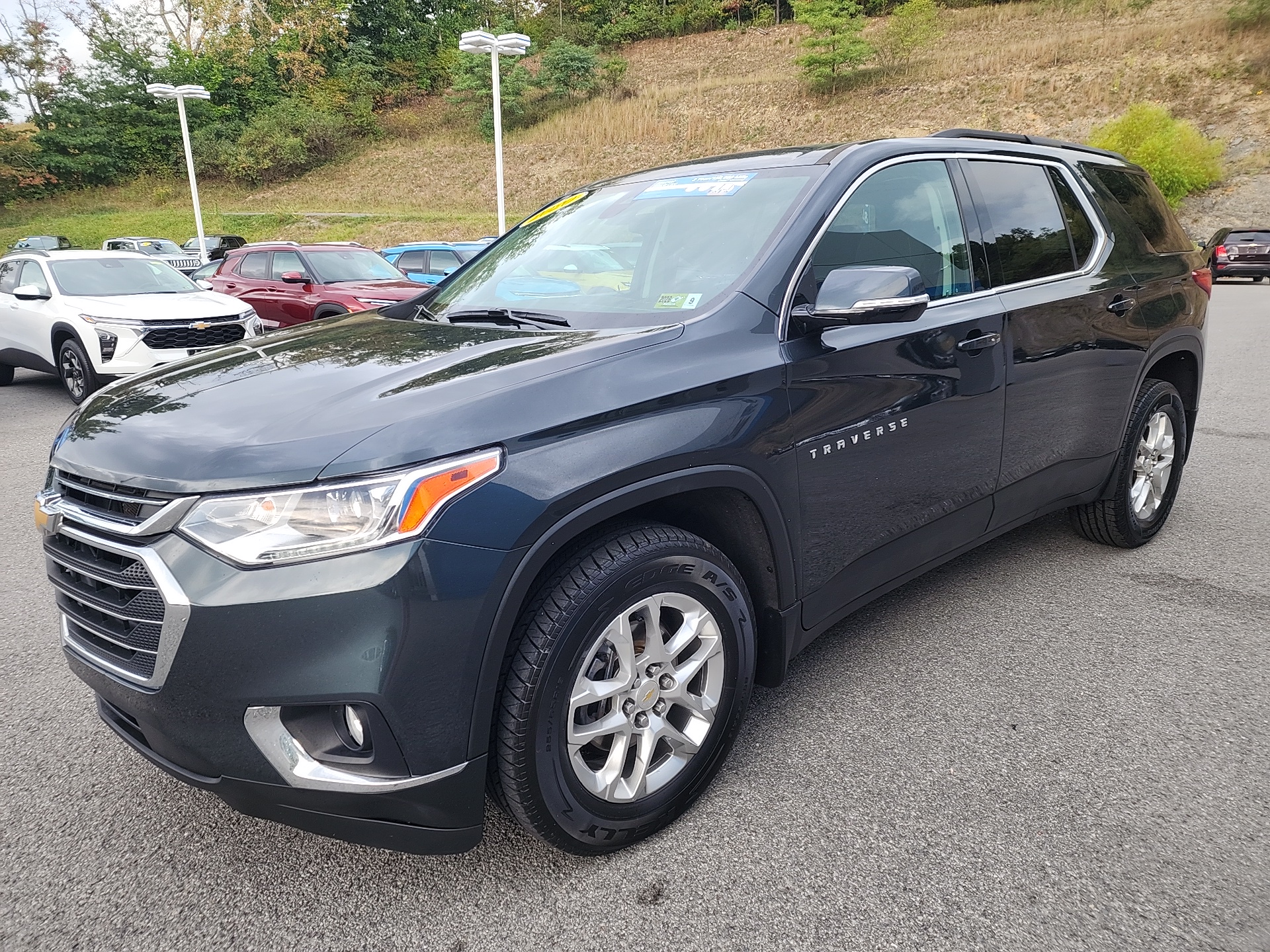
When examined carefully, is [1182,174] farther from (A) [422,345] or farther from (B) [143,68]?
(B) [143,68]

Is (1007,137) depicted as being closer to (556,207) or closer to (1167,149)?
(556,207)

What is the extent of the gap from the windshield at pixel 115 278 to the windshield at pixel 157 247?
17.8 meters

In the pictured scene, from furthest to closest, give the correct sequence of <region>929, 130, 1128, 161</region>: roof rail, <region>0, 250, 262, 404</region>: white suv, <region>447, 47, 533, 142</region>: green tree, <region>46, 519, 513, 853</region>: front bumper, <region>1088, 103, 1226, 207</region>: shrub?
<region>447, 47, 533, 142</region>: green tree, <region>1088, 103, 1226, 207</region>: shrub, <region>0, 250, 262, 404</region>: white suv, <region>929, 130, 1128, 161</region>: roof rail, <region>46, 519, 513, 853</region>: front bumper

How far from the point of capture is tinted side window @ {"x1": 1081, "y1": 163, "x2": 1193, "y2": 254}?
152 inches

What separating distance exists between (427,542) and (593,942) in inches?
38.7

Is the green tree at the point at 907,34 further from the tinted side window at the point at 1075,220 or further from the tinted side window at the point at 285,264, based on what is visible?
the tinted side window at the point at 1075,220

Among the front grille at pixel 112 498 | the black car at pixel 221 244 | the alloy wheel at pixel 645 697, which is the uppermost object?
the front grille at pixel 112 498

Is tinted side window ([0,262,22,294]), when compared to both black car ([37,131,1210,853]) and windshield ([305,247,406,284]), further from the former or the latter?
black car ([37,131,1210,853])

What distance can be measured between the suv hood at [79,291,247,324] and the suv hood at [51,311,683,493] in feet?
22.0

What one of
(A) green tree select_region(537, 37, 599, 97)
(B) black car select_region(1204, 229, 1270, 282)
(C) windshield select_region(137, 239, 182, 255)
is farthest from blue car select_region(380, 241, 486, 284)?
(A) green tree select_region(537, 37, 599, 97)

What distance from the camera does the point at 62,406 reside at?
880 cm

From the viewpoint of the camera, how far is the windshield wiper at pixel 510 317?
253cm

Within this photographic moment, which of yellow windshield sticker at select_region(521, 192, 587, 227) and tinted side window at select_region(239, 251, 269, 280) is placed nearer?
yellow windshield sticker at select_region(521, 192, 587, 227)

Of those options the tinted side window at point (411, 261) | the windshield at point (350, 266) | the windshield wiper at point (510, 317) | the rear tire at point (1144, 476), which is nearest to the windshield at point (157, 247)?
the tinted side window at point (411, 261)
